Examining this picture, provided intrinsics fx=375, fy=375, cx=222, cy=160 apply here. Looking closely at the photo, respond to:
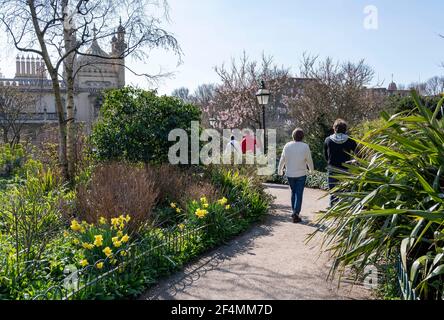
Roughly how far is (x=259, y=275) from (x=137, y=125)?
188 inches

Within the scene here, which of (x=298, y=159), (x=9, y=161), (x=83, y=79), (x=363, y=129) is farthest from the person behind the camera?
(x=83, y=79)

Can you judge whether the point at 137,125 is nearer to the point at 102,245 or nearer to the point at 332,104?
the point at 102,245

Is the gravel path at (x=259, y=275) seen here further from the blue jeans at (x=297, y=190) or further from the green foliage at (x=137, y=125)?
the green foliage at (x=137, y=125)

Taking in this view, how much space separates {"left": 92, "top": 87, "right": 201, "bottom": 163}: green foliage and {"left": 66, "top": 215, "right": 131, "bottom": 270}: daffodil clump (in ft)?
12.3

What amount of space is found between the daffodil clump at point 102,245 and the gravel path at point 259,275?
54 centimetres

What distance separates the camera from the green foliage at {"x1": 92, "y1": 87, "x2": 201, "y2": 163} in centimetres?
808

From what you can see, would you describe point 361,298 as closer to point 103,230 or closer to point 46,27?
point 103,230

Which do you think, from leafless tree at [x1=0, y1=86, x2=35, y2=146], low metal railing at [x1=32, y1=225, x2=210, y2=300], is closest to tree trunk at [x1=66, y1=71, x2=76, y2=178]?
low metal railing at [x1=32, y1=225, x2=210, y2=300]

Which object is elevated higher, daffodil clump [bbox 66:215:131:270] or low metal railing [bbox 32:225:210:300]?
daffodil clump [bbox 66:215:131:270]

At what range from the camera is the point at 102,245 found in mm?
4121

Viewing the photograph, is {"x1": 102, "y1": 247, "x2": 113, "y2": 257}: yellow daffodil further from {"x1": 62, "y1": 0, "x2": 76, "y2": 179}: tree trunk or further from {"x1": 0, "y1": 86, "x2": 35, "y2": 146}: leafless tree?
{"x1": 0, "y1": 86, "x2": 35, "y2": 146}: leafless tree

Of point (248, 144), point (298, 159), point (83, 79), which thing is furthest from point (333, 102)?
point (83, 79)

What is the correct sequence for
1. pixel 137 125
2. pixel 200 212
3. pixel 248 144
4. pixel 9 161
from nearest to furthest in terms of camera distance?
1. pixel 200 212
2. pixel 137 125
3. pixel 9 161
4. pixel 248 144
